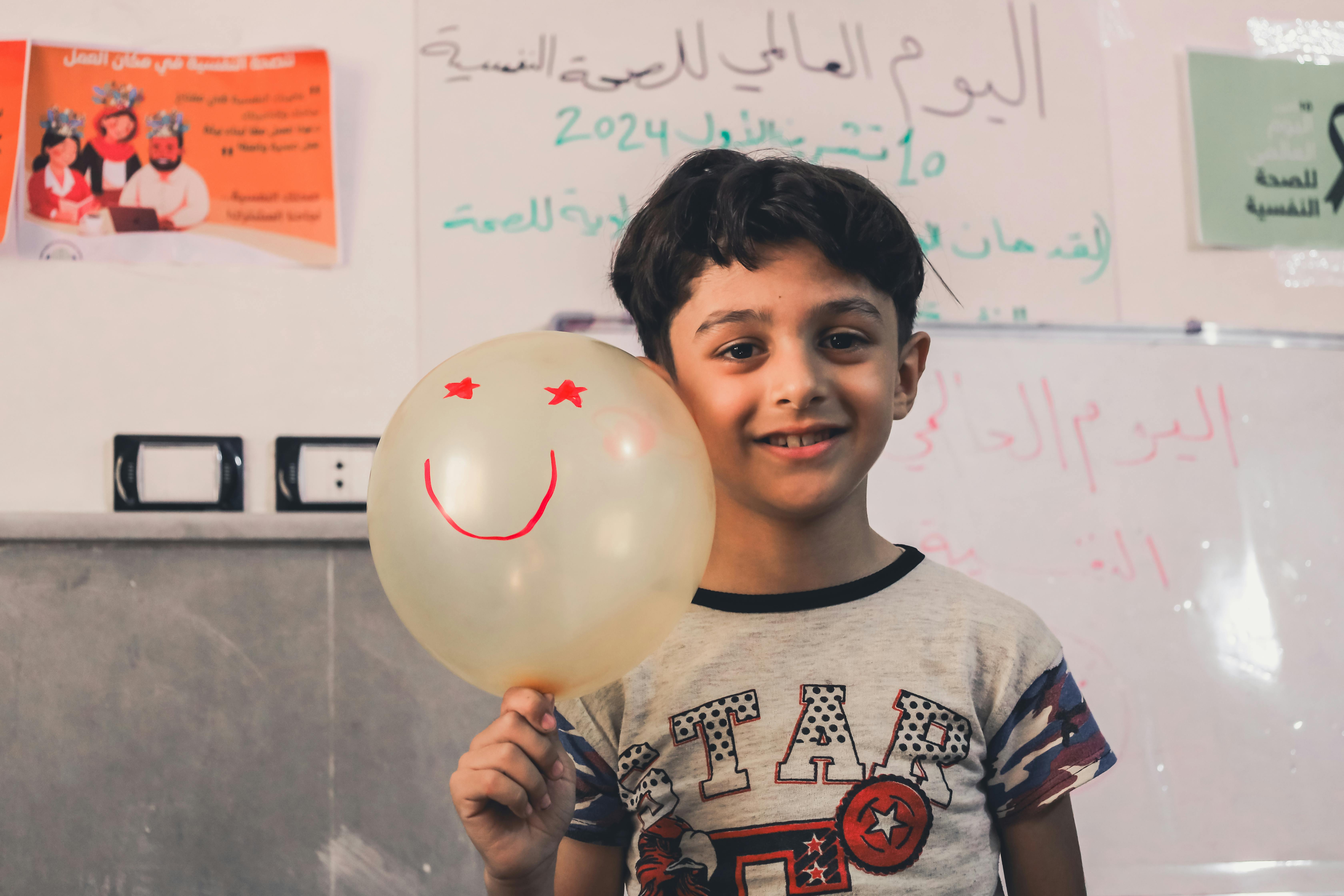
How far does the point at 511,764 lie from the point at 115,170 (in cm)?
93

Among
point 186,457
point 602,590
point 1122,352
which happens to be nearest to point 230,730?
point 186,457

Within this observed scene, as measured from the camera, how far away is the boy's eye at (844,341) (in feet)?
2.15

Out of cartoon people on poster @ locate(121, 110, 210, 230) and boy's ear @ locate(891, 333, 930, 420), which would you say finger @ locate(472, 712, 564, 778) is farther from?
cartoon people on poster @ locate(121, 110, 210, 230)

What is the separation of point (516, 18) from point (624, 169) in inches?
8.8

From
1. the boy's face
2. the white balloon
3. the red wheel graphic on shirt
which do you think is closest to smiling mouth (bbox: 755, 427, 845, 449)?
the boy's face

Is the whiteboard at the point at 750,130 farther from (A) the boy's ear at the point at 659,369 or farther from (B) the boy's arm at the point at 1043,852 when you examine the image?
(B) the boy's arm at the point at 1043,852

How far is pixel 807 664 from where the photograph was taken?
66 cm

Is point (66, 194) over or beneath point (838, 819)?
over

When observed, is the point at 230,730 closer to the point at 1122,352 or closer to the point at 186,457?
the point at 186,457

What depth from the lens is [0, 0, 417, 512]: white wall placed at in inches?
41.1

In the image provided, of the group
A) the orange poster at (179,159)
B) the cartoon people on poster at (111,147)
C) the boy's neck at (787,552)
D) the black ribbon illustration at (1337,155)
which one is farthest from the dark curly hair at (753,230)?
the black ribbon illustration at (1337,155)

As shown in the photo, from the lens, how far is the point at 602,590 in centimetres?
51

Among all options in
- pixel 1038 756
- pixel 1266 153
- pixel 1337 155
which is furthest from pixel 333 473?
pixel 1337 155

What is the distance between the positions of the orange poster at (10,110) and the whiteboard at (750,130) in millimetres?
434
